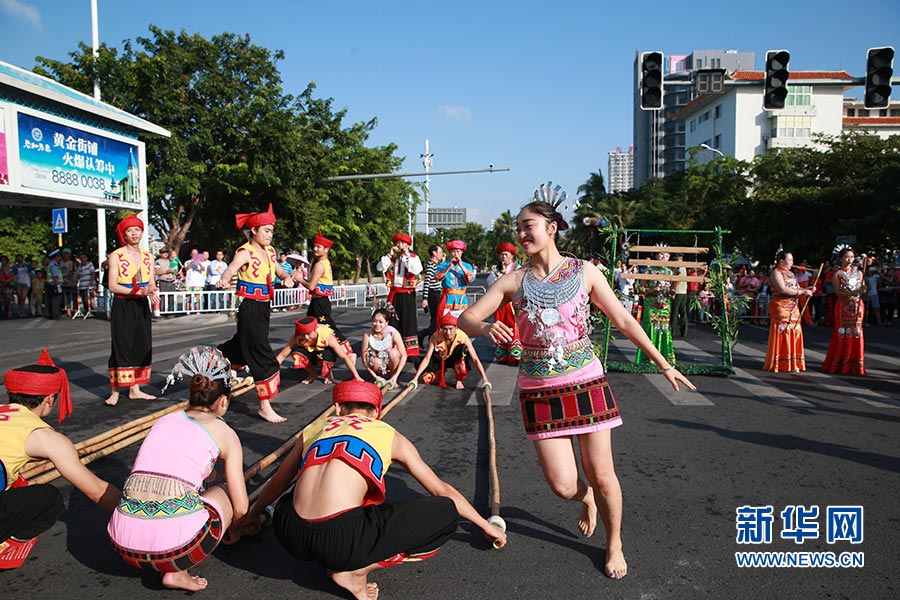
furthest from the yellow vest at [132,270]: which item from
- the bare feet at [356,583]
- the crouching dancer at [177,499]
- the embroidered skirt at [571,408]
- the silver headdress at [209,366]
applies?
the embroidered skirt at [571,408]

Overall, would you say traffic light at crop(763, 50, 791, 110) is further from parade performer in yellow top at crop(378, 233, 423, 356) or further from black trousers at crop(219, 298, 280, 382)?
black trousers at crop(219, 298, 280, 382)

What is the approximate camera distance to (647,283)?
33.4 ft

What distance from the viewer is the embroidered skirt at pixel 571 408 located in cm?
340

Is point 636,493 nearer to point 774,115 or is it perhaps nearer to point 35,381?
point 35,381

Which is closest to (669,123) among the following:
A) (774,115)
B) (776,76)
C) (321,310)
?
(774,115)

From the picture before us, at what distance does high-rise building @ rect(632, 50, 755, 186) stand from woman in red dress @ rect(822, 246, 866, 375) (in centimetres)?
9316

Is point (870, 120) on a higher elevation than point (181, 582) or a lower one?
higher

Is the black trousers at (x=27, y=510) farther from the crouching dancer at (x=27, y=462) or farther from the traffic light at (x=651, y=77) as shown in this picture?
the traffic light at (x=651, y=77)

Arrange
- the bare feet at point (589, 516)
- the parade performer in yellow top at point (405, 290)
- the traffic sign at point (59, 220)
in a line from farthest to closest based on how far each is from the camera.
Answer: the traffic sign at point (59, 220) < the parade performer in yellow top at point (405, 290) < the bare feet at point (589, 516)

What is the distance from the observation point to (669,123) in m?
103

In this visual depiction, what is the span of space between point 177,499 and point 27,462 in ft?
2.81

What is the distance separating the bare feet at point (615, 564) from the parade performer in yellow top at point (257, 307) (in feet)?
13.3

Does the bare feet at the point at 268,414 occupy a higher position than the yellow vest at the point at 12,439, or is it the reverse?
the yellow vest at the point at 12,439

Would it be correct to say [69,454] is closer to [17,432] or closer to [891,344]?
[17,432]
